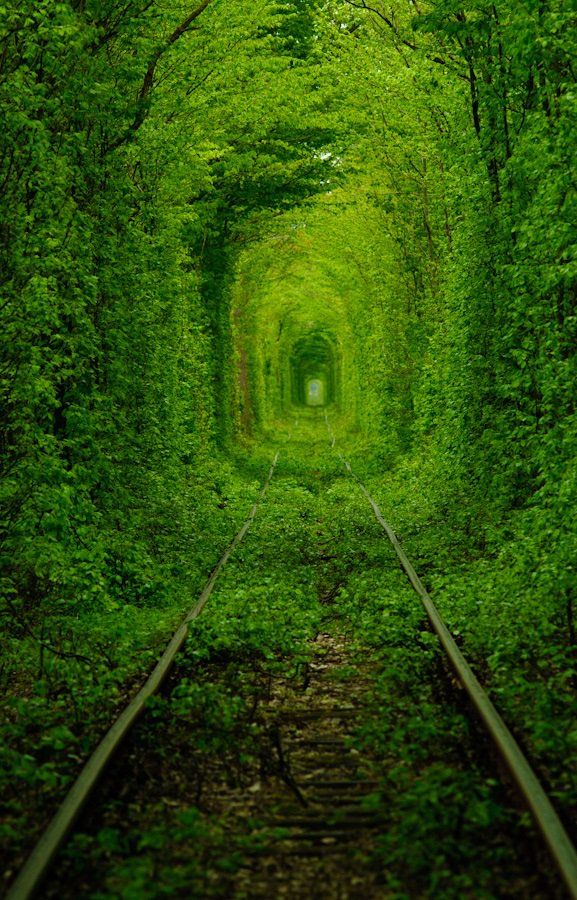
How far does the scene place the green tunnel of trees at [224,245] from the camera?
8.18 metres

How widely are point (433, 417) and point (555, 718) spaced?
14.4 m

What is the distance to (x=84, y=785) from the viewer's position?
15.8ft

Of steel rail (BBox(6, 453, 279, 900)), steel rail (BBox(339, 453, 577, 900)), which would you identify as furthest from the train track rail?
steel rail (BBox(6, 453, 279, 900))

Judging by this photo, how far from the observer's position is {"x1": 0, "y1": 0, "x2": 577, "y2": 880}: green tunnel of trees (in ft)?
26.8

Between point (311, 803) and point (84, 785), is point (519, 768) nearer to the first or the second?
point (311, 803)

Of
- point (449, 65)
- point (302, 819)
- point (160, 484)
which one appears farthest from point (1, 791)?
point (449, 65)

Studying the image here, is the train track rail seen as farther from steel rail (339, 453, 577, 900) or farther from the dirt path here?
→ the dirt path

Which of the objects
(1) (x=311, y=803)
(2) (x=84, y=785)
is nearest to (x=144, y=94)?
(2) (x=84, y=785)

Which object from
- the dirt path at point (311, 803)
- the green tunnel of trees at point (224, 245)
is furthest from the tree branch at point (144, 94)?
the dirt path at point (311, 803)

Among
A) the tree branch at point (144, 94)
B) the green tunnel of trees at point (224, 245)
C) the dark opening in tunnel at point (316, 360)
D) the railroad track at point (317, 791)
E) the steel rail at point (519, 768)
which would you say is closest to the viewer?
the steel rail at point (519, 768)

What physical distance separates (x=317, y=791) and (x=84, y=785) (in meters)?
1.39

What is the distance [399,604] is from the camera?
354 inches

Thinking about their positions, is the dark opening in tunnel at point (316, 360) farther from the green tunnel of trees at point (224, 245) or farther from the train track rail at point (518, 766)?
the train track rail at point (518, 766)

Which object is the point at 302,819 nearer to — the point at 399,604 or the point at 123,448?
the point at 399,604
